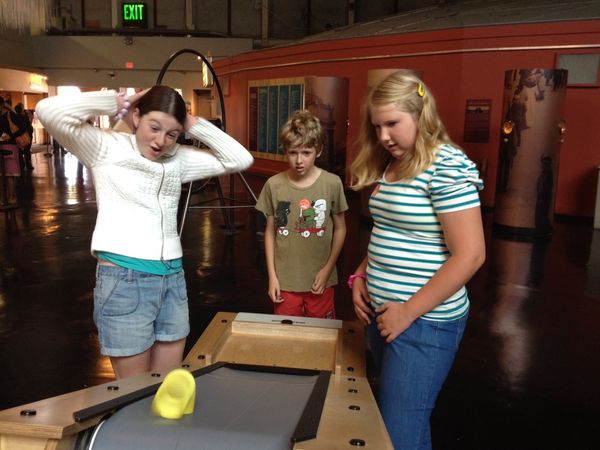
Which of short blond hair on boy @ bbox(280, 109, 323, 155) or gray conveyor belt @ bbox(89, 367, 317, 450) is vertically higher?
short blond hair on boy @ bbox(280, 109, 323, 155)

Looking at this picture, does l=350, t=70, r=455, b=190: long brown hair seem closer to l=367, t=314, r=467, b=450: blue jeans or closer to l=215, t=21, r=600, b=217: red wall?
l=367, t=314, r=467, b=450: blue jeans

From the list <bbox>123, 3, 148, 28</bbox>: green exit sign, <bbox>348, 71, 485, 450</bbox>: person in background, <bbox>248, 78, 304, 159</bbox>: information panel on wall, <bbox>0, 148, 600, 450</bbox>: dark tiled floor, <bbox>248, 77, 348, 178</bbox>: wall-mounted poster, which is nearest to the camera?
<bbox>348, 71, 485, 450</bbox>: person in background

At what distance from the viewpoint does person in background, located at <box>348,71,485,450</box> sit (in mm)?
1412

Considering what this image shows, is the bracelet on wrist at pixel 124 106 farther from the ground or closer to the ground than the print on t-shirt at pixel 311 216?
farther from the ground

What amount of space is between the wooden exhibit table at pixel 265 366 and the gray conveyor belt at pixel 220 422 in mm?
27

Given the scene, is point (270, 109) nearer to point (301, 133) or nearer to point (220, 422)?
point (301, 133)

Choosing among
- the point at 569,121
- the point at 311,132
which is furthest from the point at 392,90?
the point at 569,121

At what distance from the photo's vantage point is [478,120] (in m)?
9.00

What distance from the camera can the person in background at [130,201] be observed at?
166cm

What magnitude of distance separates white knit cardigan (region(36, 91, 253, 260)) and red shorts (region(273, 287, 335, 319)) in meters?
0.93

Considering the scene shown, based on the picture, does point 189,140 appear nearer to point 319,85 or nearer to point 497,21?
point 319,85

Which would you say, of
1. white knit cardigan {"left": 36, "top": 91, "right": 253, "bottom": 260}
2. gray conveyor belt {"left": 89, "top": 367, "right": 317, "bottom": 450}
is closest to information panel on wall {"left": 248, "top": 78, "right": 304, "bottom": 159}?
white knit cardigan {"left": 36, "top": 91, "right": 253, "bottom": 260}

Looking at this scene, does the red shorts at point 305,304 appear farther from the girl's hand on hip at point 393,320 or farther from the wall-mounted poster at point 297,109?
the wall-mounted poster at point 297,109

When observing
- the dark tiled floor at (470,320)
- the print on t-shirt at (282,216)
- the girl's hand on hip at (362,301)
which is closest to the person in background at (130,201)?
the girl's hand on hip at (362,301)
